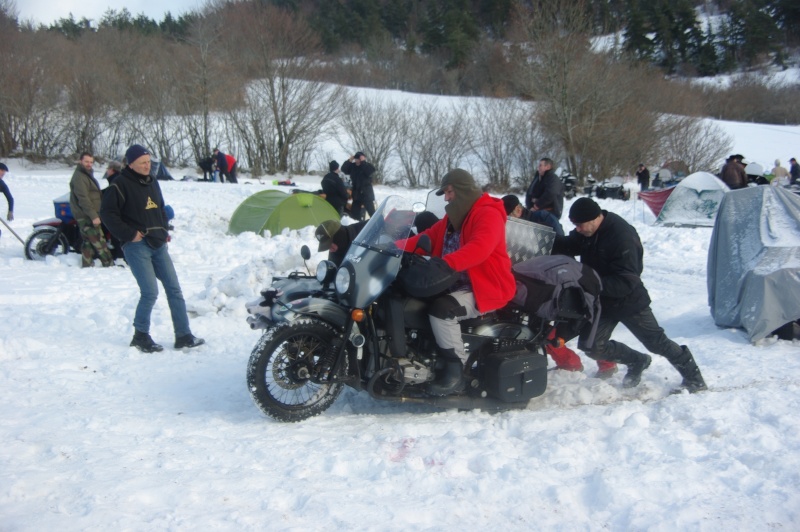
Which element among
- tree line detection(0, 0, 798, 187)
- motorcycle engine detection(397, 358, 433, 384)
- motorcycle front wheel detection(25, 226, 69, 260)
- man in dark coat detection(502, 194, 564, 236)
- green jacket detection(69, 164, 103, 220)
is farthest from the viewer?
tree line detection(0, 0, 798, 187)

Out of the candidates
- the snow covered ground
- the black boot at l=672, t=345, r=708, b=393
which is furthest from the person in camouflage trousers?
the black boot at l=672, t=345, r=708, b=393

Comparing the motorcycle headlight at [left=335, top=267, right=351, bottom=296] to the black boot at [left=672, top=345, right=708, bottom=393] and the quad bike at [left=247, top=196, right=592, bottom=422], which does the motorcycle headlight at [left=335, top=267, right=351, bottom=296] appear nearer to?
the quad bike at [left=247, top=196, right=592, bottom=422]

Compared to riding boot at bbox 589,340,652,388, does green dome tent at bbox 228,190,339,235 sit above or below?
above

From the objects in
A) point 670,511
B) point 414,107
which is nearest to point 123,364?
point 670,511

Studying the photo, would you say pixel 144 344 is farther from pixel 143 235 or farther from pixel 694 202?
pixel 694 202

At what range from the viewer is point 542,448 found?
4.02m

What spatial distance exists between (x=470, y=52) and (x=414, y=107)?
2500cm

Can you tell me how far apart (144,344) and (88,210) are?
4246mm

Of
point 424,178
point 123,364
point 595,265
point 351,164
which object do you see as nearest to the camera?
point 595,265

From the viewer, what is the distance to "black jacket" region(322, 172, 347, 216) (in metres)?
13.7

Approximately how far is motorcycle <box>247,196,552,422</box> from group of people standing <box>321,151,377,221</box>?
359 inches

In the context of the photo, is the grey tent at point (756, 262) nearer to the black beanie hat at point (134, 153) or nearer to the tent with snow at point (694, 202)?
the black beanie hat at point (134, 153)

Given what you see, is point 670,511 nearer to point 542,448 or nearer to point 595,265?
point 542,448

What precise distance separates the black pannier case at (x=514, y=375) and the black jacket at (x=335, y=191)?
30.9ft
